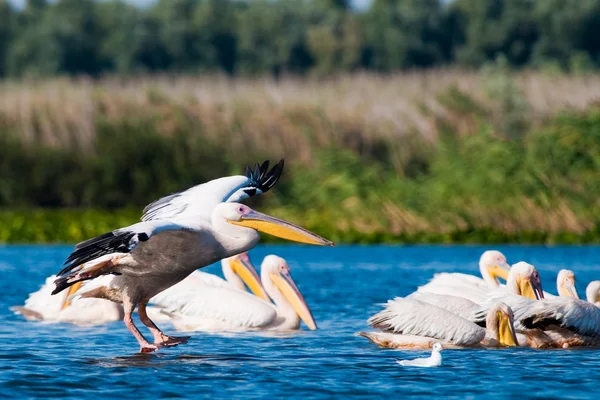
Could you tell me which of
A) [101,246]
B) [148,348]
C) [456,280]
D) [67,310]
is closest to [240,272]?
[67,310]

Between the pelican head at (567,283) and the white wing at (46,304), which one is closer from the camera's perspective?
the pelican head at (567,283)

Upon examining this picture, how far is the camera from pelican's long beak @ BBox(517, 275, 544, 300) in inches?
416

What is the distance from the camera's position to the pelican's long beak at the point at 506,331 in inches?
360

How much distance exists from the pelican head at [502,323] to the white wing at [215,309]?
225 cm

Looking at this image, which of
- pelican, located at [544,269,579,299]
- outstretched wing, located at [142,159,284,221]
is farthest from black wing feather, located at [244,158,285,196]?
pelican, located at [544,269,579,299]

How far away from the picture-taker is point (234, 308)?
423 inches

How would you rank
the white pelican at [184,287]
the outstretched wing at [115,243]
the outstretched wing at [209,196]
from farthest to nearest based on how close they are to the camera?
the white pelican at [184,287], the outstretched wing at [209,196], the outstretched wing at [115,243]

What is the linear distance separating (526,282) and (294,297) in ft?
6.45

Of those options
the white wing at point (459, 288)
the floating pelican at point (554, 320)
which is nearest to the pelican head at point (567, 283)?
the white wing at point (459, 288)

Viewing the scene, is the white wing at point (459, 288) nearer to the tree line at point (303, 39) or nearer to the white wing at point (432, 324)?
the white wing at point (432, 324)

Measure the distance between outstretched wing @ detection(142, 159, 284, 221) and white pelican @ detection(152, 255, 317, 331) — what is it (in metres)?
1.30

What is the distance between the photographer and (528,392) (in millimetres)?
7359

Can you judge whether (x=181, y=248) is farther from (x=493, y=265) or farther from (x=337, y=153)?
(x=337, y=153)

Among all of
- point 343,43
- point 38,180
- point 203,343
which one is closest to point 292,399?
point 203,343
